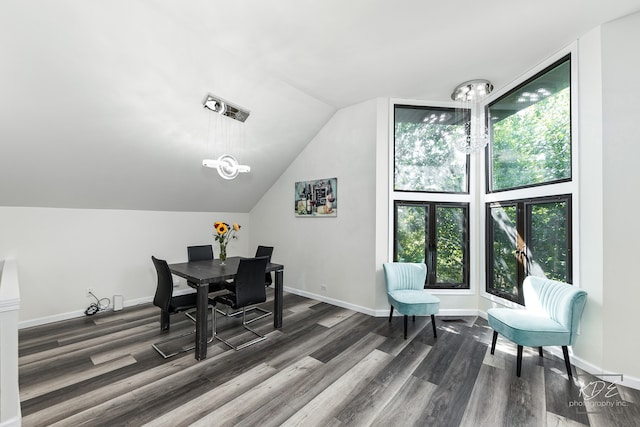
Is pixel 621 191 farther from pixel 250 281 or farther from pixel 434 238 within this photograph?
pixel 250 281

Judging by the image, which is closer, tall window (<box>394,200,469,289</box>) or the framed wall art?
tall window (<box>394,200,469,289</box>)

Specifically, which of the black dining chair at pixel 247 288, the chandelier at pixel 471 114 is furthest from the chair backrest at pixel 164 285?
the chandelier at pixel 471 114

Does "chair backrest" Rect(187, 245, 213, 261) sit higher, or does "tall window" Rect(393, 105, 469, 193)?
"tall window" Rect(393, 105, 469, 193)

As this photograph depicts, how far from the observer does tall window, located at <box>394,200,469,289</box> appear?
156 inches

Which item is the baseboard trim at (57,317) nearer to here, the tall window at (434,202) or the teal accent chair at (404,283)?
the teal accent chair at (404,283)

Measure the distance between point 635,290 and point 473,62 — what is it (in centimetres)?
263

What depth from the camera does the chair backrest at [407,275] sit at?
3638 mm

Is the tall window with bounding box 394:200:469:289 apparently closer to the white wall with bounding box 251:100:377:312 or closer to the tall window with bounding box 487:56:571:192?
the white wall with bounding box 251:100:377:312

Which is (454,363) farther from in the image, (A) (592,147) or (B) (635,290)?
(A) (592,147)

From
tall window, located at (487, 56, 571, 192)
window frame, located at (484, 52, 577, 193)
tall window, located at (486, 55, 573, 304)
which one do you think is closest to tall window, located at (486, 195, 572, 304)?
tall window, located at (486, 55, 573, 304)

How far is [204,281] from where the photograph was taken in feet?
9.01

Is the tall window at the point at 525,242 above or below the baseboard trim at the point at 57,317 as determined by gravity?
above

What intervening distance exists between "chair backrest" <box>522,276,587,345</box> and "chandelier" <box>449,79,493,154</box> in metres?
1.58

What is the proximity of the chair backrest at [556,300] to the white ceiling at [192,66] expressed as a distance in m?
2.42
